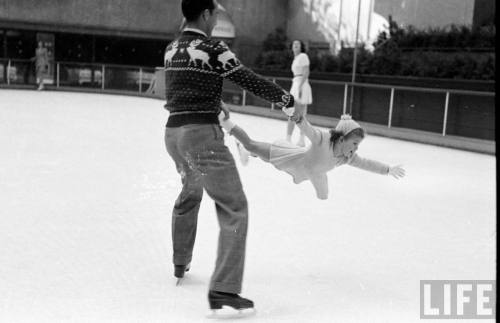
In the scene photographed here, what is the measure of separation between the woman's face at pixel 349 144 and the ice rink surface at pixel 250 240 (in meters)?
0.57

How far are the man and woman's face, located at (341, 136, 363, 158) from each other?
562 millimetres

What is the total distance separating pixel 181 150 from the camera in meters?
2.59

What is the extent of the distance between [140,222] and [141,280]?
1140 mm

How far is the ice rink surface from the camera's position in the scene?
2703 millimetres

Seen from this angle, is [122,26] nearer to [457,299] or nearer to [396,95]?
[396,95]

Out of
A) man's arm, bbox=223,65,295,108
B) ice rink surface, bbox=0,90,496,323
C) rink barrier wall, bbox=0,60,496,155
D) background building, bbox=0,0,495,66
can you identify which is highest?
background building, bbox=0,0,495,66

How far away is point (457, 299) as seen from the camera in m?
2.97

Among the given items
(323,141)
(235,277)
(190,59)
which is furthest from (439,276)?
(190,59)

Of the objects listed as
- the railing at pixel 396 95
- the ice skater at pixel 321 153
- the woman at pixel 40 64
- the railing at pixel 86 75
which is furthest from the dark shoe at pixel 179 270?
the woman at pixel 40 64

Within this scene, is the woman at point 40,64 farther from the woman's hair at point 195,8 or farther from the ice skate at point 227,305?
the ice skate at point 227,305

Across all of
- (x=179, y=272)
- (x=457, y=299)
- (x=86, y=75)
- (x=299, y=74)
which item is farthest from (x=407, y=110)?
(x=86, y=75)

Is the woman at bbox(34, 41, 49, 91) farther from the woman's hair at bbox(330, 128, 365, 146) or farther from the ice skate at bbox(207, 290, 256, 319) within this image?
the ice skate at bbox(207, 290, 256, 319)

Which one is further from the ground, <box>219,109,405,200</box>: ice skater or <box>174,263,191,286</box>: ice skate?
<box>219,109,405,200</box>: ice skater

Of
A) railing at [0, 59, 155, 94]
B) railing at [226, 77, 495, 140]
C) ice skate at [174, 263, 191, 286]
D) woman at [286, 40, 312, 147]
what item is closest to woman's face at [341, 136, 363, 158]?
ice skate at [174, 263, 191, 286]
